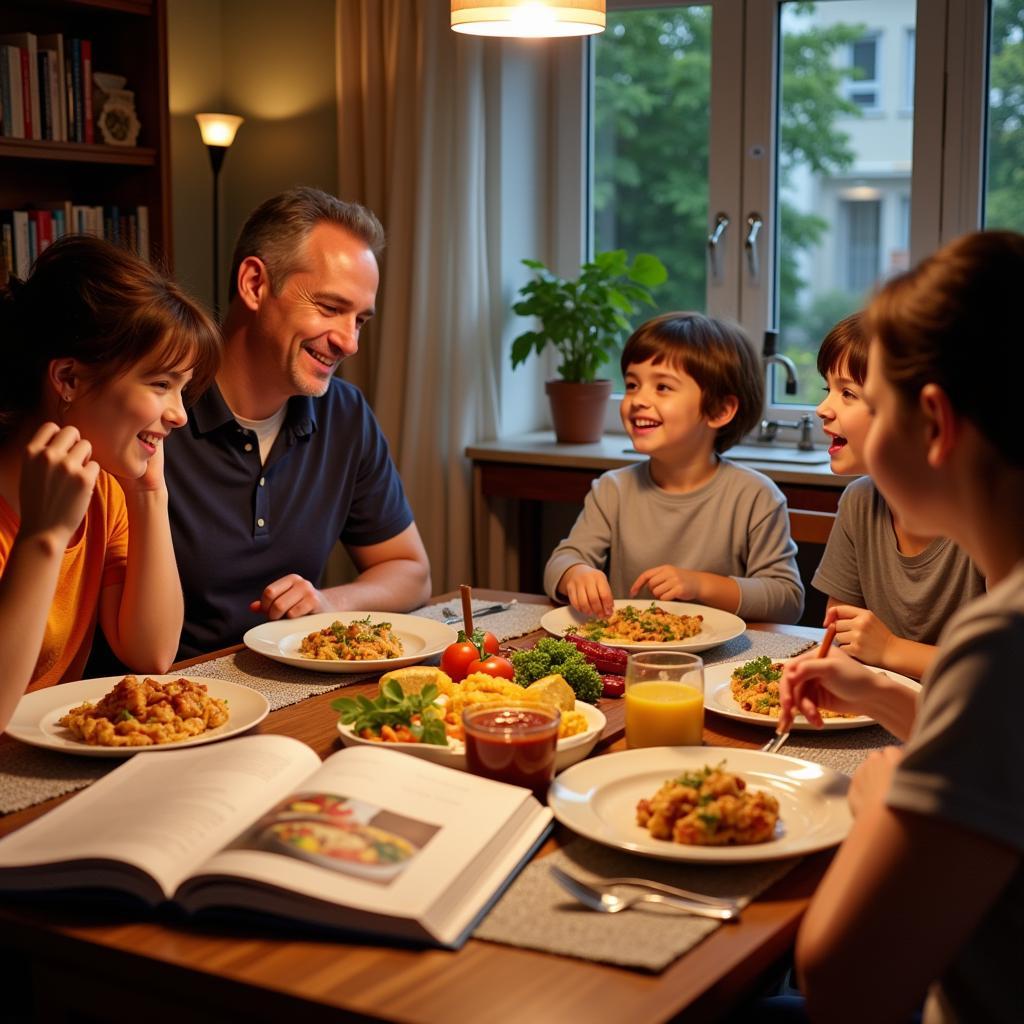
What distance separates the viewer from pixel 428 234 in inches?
149

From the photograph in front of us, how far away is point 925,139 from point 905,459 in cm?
271

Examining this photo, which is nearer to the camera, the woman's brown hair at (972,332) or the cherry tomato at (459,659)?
the woman's brown hair at (972,332)

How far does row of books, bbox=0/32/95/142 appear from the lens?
344cm

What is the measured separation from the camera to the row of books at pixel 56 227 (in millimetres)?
3537

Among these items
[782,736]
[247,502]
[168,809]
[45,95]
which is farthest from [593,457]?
[168,809]

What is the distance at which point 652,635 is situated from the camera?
201 cm

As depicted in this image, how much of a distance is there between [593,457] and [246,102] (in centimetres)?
174

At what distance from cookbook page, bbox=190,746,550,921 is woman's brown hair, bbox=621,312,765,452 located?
1.45 meters

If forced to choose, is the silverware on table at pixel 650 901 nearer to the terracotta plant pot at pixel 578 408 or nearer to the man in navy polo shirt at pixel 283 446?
the man in navy polo shirt at pixel 283 446

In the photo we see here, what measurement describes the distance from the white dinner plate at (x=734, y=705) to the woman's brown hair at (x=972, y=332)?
60 cm

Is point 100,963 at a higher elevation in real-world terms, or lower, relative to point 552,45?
lower

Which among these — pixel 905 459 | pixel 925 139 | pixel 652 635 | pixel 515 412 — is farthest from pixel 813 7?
pixel 905 459

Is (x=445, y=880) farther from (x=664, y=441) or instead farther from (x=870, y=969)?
(x=664, y=441)

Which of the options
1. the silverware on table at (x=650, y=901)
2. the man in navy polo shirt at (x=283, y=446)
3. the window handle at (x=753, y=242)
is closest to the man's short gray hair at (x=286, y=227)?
the man in navy polo shirt at (x=283, y=446)
